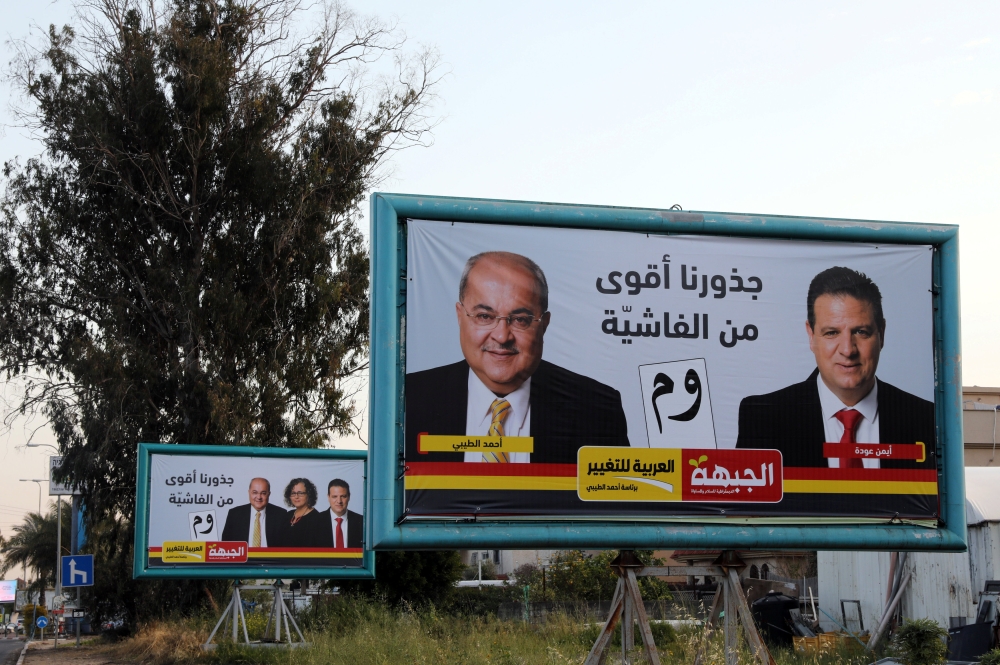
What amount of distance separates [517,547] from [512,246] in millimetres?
2584

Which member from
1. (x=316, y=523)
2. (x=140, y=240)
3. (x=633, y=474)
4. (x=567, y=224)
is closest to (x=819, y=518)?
(x=633, y=474)

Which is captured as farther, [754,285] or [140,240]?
[140,240]

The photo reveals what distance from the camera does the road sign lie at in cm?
2631

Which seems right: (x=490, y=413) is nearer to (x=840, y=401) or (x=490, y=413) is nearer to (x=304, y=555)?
(x=840, y=401)

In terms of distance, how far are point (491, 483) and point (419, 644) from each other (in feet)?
17.3

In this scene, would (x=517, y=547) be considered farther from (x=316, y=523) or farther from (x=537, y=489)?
(x=316, y=523)

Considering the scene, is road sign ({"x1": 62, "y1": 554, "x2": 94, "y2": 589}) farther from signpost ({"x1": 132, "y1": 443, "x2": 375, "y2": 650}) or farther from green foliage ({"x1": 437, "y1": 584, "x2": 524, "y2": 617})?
signpost ({"x1": 132, "y1": 443, "x2": 375, "y2": 650})

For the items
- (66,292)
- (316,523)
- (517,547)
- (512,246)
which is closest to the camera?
(517,547)

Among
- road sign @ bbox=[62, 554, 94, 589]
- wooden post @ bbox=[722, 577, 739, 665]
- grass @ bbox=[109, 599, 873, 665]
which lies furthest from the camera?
road sign @ bbox=[62, 554, 94, 589]

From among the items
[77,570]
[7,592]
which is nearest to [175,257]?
[77,570]

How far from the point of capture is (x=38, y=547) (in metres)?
60.6

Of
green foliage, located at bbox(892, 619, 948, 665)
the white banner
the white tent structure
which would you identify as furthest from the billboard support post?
the white banner

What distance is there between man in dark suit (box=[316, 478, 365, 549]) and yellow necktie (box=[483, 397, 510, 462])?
31.6ft

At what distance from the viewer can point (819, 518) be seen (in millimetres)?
8812
